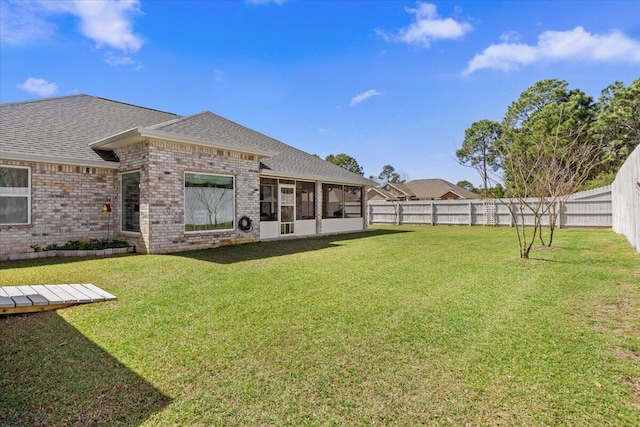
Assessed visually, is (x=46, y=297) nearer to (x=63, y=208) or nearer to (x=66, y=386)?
(x=66, y=386)

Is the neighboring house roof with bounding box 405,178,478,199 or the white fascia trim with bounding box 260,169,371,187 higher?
the neighboring house roof with bounding box 405,178,478,199

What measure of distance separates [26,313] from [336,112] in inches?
717

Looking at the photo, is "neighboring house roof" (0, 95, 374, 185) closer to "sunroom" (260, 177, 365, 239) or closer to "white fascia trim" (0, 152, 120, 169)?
A: "white fascia trim" (0, 152, 120, 169)

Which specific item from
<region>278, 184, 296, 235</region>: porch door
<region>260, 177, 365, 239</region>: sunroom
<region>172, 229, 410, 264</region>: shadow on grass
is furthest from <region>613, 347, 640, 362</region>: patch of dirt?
<region>278, 184, 296, 235</region>: porch door

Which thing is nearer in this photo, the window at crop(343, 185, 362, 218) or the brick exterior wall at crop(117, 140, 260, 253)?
the brick exterior wall at crop(117, 140, 260, 253)

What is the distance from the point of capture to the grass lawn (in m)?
2.31

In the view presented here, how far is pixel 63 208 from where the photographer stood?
8.94 metres

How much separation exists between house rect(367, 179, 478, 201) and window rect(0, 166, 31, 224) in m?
35.0

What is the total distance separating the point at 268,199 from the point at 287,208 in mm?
1018

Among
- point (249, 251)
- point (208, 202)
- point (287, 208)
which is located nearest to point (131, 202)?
point (208, 202)

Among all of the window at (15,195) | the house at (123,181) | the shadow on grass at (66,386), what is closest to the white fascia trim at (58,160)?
the house at (123,181)

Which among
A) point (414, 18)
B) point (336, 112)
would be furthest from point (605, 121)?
point (414, 18)

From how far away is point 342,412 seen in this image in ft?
7.50

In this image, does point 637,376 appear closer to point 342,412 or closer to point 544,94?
point 342,412
